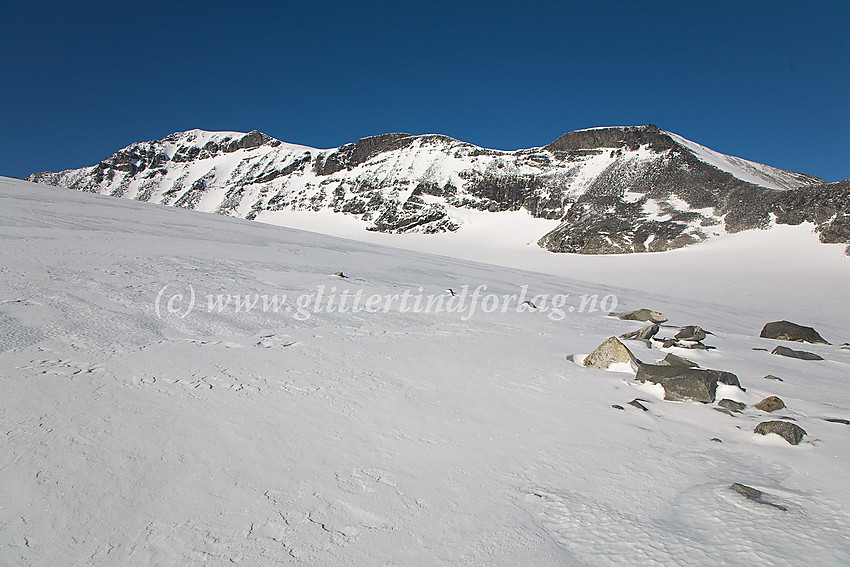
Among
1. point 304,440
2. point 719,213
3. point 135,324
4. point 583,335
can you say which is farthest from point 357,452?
point 719,213

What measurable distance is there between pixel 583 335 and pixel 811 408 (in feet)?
9.33

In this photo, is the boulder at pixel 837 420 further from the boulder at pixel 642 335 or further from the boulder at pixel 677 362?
the boulder at pixel 642 335

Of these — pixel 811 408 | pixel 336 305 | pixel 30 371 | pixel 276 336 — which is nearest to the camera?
pixel 30 371

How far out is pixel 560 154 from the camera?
64.8 m

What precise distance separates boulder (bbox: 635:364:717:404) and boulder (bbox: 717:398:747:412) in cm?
8

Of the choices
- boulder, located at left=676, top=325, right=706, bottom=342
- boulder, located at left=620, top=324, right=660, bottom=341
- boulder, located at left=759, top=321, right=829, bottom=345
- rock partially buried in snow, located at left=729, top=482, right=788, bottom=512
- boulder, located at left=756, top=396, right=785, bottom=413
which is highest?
boulder, located at left=759, top=321, right=829, bottom=345

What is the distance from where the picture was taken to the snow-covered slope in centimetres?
177

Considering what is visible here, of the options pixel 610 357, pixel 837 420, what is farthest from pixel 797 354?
pixel 610 357

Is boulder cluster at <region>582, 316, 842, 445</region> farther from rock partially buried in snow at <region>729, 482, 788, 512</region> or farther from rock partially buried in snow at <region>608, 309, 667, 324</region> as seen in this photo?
rock partially buried in snow at <region>608, 309, 667, 324</region>

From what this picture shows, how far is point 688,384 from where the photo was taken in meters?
3.75

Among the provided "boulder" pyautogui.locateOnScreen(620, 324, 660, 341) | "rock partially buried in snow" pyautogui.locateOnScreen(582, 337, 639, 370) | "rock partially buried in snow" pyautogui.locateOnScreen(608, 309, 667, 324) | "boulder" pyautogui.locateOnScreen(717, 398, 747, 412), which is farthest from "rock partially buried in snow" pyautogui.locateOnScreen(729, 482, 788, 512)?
"rock partially buried in snow" pyautogui.locateOnScreen(608, 309, 667, 324)

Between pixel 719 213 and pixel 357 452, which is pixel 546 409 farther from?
pixel 719 213

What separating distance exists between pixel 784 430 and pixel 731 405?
1.92 feet

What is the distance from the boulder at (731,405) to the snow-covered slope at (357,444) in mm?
52
